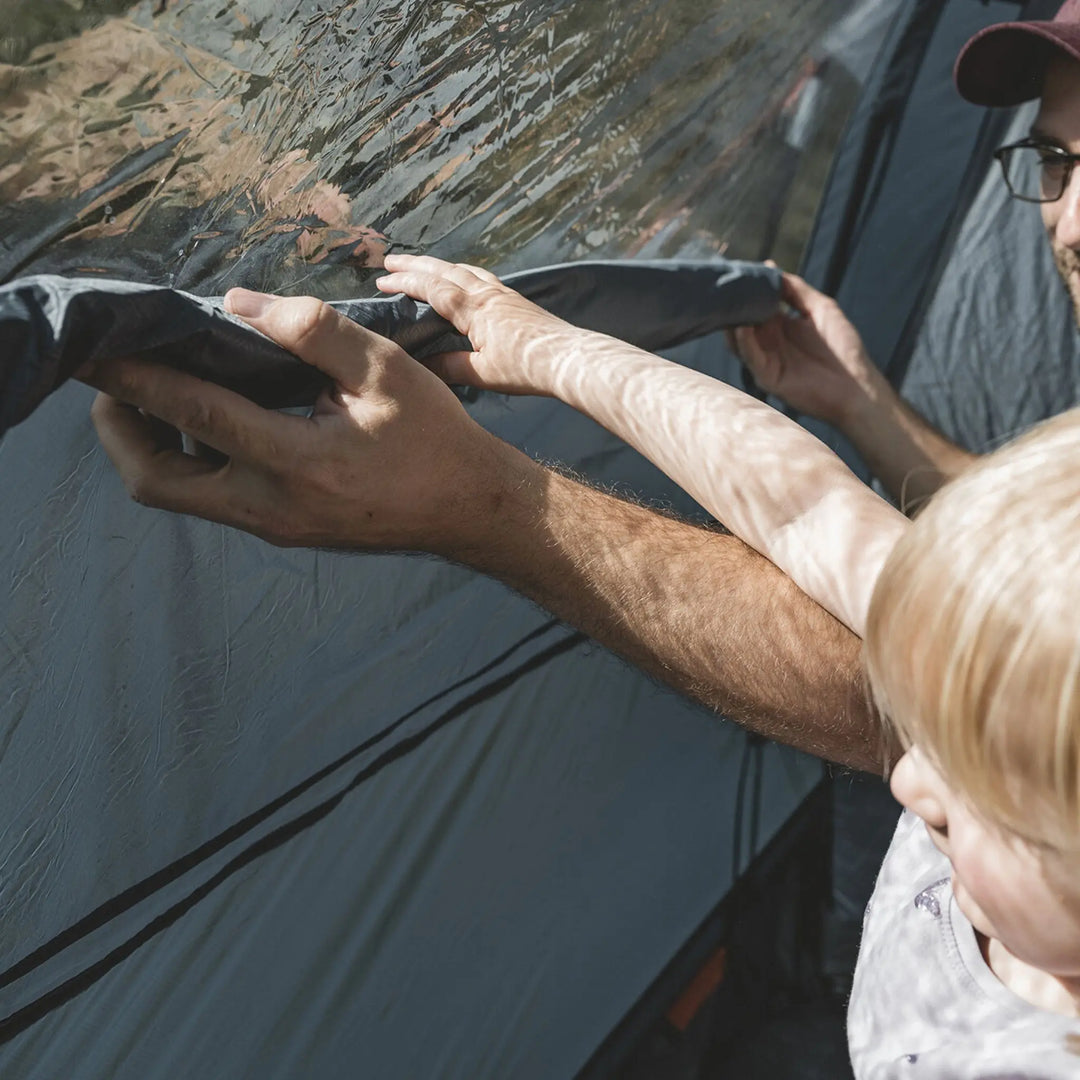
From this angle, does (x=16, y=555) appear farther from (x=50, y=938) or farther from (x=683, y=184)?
(x=683, y=184)

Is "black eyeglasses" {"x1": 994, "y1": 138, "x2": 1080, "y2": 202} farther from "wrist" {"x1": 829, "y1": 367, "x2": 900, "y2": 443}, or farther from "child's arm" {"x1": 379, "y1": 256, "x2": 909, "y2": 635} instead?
"child's arm" {"x1": 379, "y1": 256, "x2": 909, "y2": 635}

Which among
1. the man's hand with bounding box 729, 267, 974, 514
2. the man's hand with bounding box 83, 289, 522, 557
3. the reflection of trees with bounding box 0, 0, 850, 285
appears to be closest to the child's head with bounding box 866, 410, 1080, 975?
the man's hand with bounding box 83, 289, 522, 557

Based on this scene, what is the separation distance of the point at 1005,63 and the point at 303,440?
3.98 feet

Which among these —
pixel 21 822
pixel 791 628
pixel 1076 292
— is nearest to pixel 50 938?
pixel 21 822

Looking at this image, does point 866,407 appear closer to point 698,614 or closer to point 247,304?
point 698,614

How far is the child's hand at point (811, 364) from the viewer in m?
1.45

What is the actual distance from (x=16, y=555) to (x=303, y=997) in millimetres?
527

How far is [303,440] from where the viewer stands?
710mm

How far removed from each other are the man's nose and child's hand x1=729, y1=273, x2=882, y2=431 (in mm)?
296

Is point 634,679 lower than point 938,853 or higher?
lower

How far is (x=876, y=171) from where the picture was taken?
5.66 ft

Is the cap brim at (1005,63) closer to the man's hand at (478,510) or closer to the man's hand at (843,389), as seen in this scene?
the man's hand at (843,389)

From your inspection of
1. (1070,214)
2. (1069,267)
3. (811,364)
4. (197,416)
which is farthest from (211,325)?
(1069,267)

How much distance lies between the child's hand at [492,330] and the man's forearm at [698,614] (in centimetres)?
8
